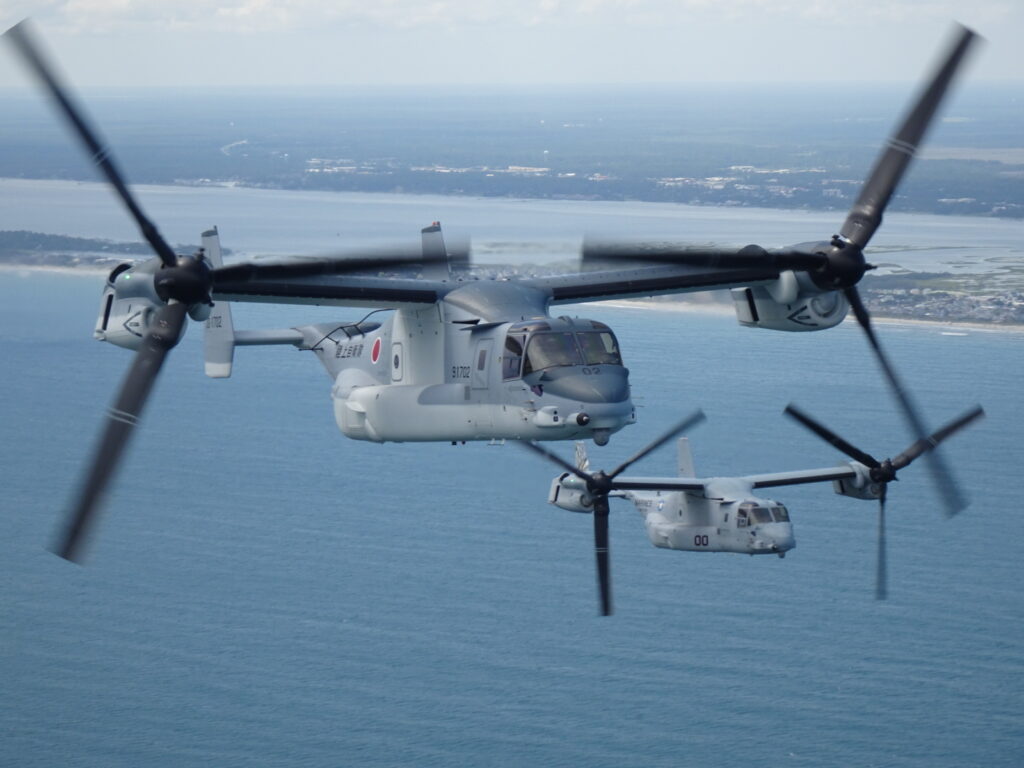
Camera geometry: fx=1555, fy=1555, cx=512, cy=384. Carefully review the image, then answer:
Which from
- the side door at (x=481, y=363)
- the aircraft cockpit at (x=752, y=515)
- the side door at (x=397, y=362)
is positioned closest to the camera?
the side door at (x=481, y=363)

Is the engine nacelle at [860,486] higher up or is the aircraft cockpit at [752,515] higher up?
the aircraft cockpit at [752,515]

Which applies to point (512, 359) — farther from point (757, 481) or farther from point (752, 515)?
point (757, 481)

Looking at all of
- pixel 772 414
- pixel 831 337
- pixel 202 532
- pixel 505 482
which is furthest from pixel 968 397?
pixel 202 532

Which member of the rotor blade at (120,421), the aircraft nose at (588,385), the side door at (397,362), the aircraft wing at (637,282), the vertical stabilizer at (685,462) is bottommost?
the rotor blade at (120,421)

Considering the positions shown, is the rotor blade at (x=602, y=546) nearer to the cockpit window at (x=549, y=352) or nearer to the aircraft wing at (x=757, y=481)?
the aircraft wing at (x=757, y=481)

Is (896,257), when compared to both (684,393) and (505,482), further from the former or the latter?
(505,482)

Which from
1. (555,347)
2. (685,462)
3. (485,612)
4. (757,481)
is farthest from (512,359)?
(485,612)

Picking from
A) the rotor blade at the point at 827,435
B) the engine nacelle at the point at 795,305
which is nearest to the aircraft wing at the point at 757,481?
the rotor blade at the point at 827,435
